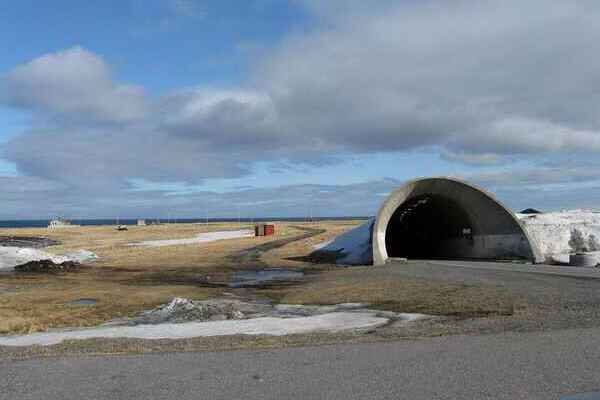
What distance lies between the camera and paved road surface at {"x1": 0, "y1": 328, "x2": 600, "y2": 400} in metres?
7.86

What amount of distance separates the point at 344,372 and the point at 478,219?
95.5 ft

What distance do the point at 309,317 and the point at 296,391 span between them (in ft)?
24.7

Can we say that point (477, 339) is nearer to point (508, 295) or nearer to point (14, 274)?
point (508, 295)

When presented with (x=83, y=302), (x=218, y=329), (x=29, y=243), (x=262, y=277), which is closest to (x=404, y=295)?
(x=218, y=329)

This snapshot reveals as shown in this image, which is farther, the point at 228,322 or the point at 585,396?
the point at 228,322

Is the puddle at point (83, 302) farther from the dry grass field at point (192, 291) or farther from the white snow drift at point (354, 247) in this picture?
the white snow drift at point (354, 247)

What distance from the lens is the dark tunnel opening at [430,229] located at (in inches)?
1521

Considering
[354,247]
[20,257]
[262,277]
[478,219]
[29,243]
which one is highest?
[478,219]

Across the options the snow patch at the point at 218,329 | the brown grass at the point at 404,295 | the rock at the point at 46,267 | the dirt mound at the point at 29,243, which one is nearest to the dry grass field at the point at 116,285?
the rock at the point at 46,267

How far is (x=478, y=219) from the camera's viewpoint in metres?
36.2

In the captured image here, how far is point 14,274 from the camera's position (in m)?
A: 31.3

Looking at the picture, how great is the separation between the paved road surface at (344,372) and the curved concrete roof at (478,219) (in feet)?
70.9

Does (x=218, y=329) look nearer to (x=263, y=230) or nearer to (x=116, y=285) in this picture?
(x=116, y=285)

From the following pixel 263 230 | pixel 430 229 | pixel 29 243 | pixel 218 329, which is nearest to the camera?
pixel 218 329
